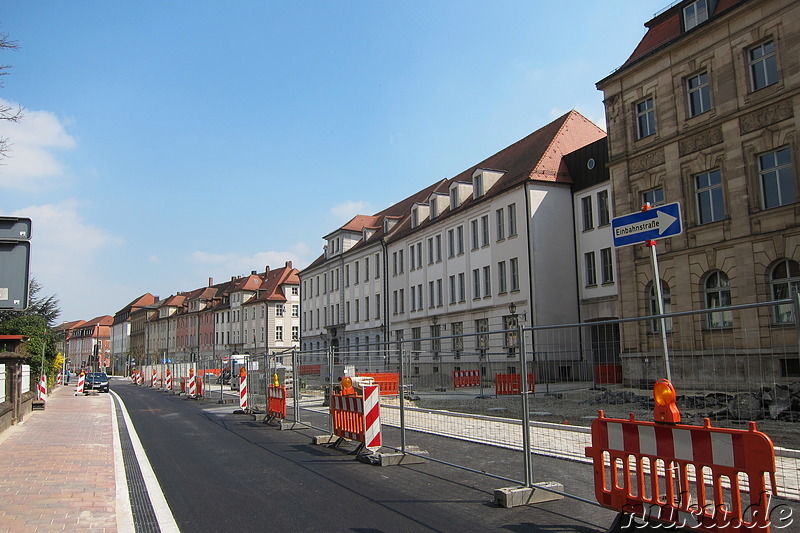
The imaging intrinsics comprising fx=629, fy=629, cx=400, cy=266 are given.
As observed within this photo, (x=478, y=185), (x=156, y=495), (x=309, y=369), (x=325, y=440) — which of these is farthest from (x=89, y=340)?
(x=156, y=495)

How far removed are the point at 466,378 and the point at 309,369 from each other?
6.58 metres

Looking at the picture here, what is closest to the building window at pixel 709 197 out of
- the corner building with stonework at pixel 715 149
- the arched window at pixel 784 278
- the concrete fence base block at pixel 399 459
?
the corner building with stonework at pixel 715 149

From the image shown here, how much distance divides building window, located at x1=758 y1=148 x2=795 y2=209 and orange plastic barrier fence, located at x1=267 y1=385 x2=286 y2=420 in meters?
17.7

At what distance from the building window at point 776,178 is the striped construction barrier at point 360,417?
→ 696 inches

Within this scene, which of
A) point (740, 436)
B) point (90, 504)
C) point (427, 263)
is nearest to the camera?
point (740, 436)

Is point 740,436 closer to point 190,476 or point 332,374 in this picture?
point 190,476

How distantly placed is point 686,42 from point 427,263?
83.1ft

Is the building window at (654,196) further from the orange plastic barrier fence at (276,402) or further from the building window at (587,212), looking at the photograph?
the orange plastic barrier fence at (276,402)

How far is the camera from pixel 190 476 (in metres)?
9.42

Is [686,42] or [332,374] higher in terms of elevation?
[686,42]

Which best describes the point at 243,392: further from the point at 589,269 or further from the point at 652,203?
the point at 589,269

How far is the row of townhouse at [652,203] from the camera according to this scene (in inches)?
829

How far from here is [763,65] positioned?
22422 mm

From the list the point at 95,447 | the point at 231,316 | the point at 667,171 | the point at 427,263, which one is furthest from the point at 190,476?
the point at 231,316
